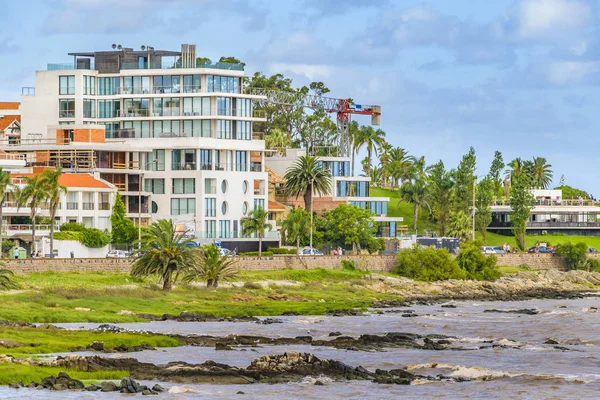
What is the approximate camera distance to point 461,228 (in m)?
161

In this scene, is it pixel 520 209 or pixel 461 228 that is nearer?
pixel 461 228

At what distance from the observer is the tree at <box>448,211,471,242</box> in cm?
16062

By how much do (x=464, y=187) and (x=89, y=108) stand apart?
51481 mm

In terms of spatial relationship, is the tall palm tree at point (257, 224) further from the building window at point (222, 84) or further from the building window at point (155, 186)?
the building window at point (222, 84)

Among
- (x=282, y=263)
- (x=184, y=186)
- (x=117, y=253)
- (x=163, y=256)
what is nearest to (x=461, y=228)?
(x=184, y=186)

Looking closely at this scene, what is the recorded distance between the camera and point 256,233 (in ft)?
466

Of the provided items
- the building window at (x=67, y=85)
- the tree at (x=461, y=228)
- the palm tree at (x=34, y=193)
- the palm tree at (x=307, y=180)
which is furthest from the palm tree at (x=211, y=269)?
the tree at (x=461, y=228)

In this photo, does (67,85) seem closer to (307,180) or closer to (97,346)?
(307,180)

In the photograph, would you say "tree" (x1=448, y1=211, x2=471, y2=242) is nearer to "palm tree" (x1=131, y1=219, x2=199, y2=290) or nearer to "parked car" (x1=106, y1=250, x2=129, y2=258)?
"parked car" (x1=106, y1=250, x2=129, y2=258)

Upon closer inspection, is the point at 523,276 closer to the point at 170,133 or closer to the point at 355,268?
the point at 355,268

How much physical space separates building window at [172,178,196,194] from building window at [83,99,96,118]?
54.1 feet

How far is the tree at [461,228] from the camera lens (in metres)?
161

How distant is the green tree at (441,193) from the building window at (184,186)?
4168 centimetres

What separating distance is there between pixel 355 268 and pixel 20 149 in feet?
138
